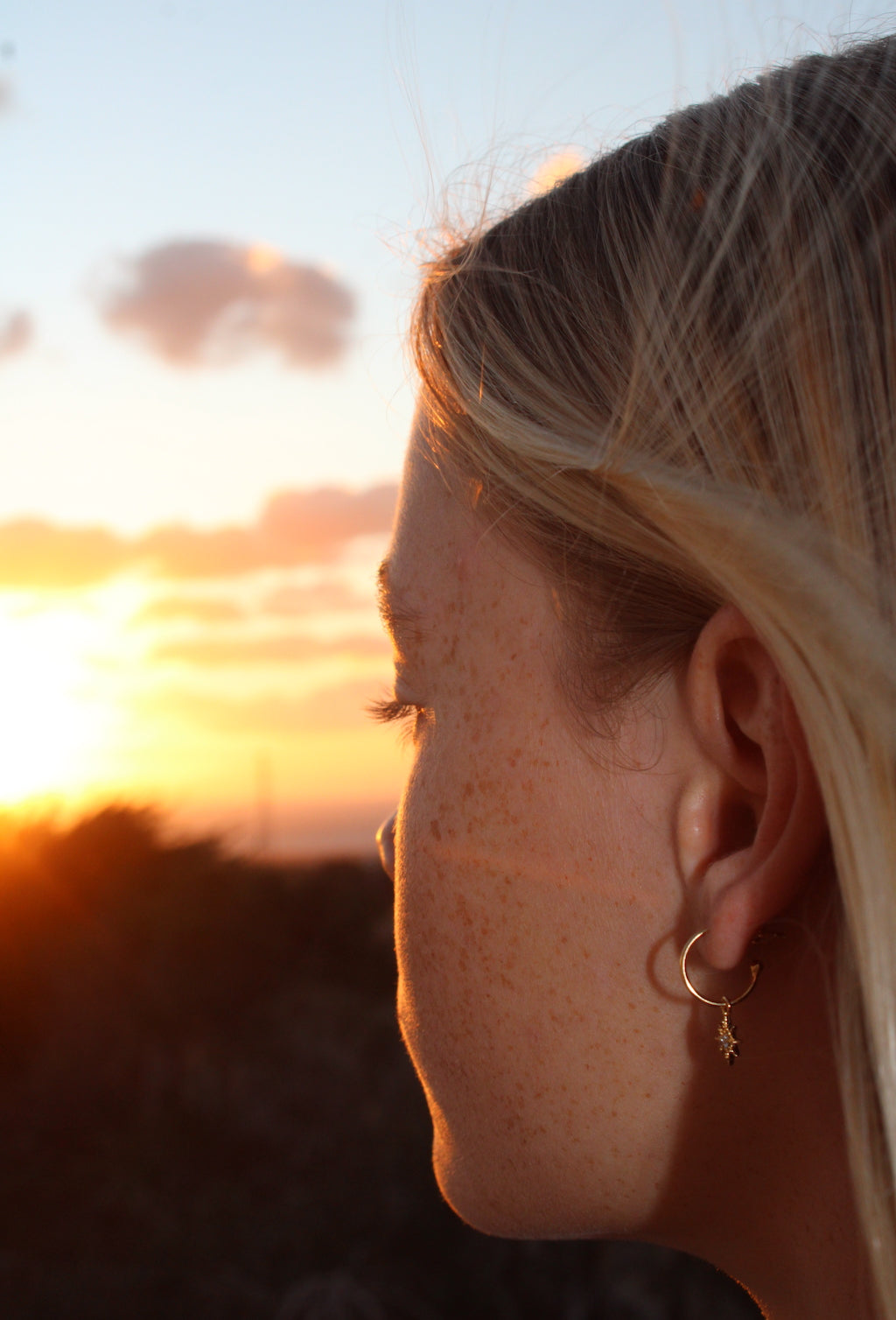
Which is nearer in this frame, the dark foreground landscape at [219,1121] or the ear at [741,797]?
the ear at [741,797]

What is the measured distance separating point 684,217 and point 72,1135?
13.3ft

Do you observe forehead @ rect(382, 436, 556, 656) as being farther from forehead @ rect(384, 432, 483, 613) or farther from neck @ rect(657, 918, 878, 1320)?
neck @ rect(657, 918, 878, 1320)

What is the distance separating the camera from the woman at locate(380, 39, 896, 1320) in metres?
0.92

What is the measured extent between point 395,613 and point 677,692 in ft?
1.31

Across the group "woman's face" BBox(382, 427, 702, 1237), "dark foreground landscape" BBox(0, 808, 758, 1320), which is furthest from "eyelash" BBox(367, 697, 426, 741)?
"dark foreground landscape" BBox(0, 808, 758, 1320)

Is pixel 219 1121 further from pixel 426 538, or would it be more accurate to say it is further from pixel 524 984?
pixel 426 538

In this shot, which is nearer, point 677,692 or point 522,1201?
point 677,692

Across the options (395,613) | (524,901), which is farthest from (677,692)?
(395,613)

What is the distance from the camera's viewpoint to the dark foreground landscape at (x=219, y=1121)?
3361 mm

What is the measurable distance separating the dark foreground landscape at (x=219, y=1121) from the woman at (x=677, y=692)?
8.12 ft

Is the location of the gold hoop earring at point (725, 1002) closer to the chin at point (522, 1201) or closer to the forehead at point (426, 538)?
the chin at point (522, 1201)

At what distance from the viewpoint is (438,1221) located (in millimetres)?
3555

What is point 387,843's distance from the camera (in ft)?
5.08

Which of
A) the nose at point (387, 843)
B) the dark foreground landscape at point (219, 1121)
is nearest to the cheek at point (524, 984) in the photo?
the nose at point (387, 843)
